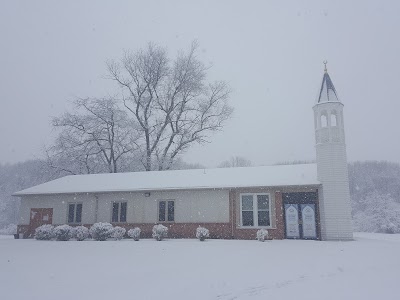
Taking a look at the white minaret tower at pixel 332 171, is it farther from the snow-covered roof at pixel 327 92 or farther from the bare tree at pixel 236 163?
the bare tree at pixel 236 163

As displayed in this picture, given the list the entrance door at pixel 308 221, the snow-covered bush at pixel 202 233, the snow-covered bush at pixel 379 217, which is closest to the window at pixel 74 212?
the snow-covered bush at pixel 202 233

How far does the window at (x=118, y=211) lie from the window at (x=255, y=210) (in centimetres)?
810

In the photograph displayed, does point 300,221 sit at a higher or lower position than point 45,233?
higher

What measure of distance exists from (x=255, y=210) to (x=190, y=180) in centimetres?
501

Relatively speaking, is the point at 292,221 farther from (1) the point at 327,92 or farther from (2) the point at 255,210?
(1) the point at 327,92

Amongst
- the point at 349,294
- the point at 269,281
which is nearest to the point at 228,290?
the point at 269,281

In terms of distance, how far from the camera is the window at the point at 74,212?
24.7 metres

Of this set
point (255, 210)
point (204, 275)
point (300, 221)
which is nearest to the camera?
point (204, 275)

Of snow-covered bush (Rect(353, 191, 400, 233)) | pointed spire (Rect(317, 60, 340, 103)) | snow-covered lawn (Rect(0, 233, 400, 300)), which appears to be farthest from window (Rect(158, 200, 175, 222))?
snow-covered bush (Rect(353, 191, 400, 233))

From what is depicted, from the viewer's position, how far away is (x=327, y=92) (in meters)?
22.6

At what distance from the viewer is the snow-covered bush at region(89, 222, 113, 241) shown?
Result: 71.2ft

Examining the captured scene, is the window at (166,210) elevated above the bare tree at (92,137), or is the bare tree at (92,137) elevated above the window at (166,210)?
the bare tree at (92,137)

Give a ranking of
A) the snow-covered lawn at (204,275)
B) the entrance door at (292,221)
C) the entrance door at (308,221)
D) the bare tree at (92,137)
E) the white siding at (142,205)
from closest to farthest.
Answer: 1. the snow-covered lawn at (204,275)
2. the entrance door at (308,221)
3. the entrance door at (292,221)
4. the white siding at (142,205)
5. the bare tree at (92,137)

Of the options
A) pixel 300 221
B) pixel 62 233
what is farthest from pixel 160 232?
pixel 300 221
